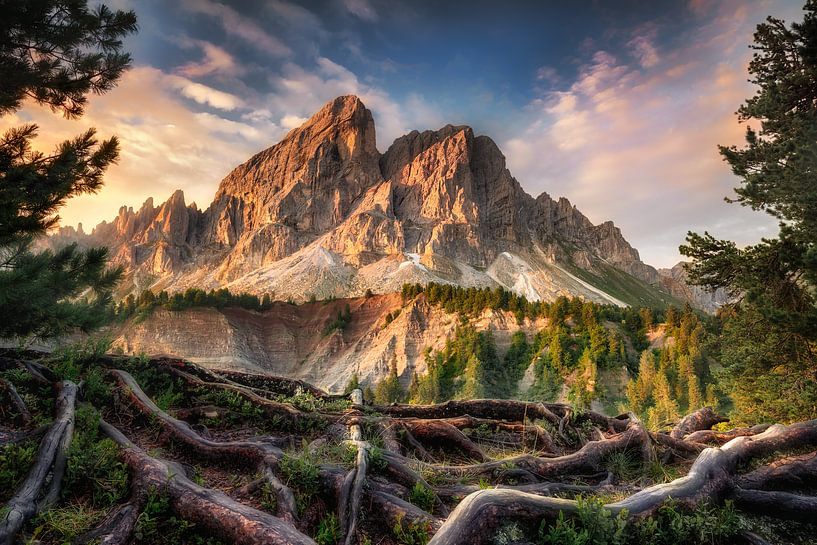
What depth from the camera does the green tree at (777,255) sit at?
13055 mm

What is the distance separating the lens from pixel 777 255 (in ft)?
46.0

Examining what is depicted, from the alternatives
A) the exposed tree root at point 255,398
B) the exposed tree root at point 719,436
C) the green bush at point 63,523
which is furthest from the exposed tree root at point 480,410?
the green bush at point 63,523

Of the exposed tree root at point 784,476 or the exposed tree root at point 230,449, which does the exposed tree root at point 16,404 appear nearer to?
the exposed tree root at point 230,449

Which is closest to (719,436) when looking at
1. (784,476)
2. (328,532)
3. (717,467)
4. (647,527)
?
(784,476)

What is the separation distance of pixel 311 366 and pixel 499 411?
10910 centimetres

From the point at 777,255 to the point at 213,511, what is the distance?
54.4 feet

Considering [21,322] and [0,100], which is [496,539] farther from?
[21,322]

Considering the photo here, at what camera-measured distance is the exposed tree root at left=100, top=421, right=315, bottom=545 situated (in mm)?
4402

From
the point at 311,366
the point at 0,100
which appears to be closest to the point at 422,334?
the point at 311,366

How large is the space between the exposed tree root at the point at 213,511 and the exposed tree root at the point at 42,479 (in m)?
0.85

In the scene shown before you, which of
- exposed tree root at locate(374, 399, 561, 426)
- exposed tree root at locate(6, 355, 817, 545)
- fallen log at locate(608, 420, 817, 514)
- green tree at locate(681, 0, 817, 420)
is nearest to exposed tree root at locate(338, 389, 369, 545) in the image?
exposed tree root at locate(6, 355, 817, 545)

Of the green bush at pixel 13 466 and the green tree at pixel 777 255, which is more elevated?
the green tree at pixel 777 255

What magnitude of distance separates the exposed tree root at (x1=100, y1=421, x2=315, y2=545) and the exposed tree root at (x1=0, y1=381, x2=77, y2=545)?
85 centimetres

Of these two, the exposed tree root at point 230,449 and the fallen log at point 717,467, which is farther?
the exposed tree root at point 230,449
